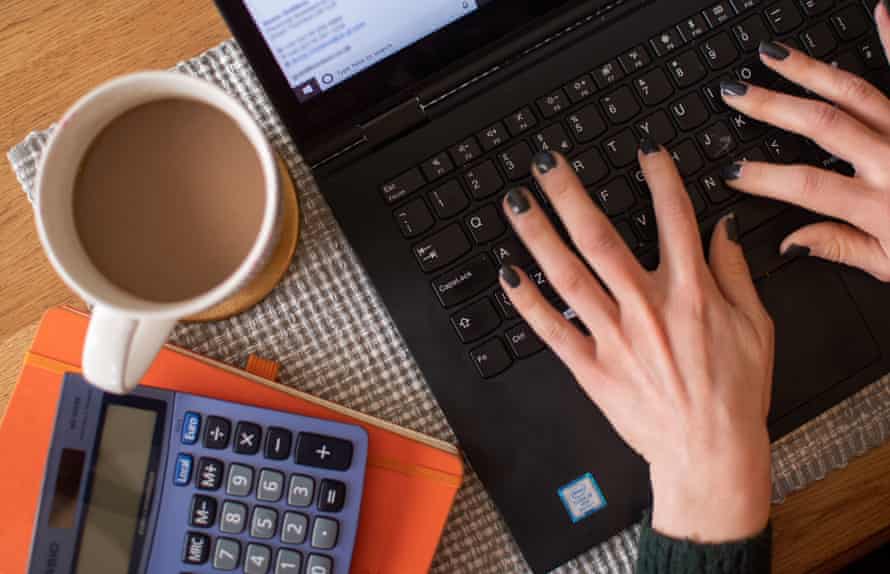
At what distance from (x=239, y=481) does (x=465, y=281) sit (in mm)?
175

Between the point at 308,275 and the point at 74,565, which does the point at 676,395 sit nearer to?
the point at 308,275

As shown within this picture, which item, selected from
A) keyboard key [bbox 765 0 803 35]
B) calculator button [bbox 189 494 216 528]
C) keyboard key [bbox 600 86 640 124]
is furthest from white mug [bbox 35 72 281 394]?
keyboard key [bbox 765 0 803 35]

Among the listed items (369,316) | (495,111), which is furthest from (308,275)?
(495,111)

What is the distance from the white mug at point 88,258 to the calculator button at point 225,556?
0.40 ft

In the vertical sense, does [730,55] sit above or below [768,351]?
above

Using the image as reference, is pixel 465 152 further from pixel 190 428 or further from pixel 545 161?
pixel 190 428

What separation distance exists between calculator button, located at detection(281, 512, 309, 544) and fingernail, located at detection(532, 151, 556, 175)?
25cm

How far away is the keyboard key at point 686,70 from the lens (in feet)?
1.41

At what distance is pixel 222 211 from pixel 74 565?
0.22 m

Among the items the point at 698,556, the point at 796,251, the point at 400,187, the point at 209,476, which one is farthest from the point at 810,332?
the point at 209,476

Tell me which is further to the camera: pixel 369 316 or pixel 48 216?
pixel 369 316

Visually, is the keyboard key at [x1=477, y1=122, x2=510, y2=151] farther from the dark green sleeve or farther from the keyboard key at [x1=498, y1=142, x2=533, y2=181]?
the dark green sleeve

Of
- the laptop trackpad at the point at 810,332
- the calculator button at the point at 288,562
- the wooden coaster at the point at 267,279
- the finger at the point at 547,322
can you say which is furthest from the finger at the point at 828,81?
the calculator button at the point at 288,562

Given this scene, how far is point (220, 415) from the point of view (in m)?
0.41
